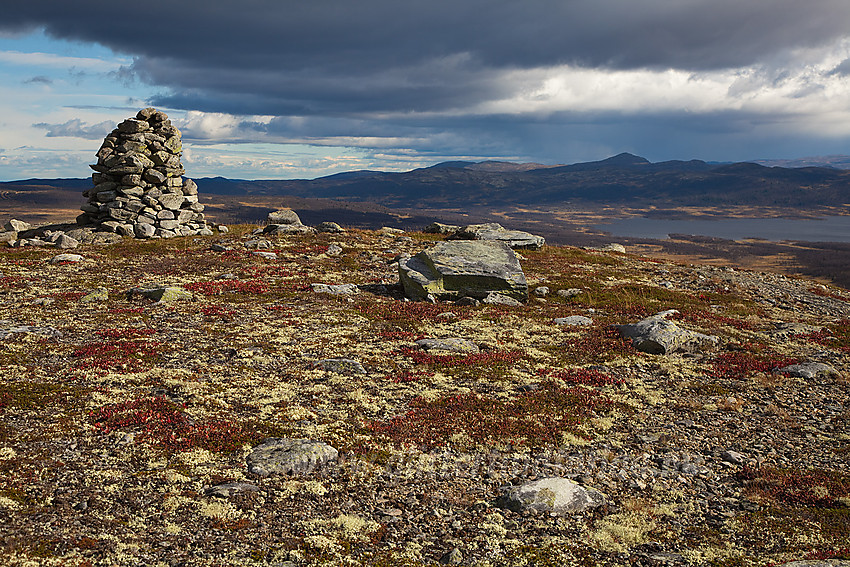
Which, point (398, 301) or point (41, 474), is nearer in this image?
point (41, 474)

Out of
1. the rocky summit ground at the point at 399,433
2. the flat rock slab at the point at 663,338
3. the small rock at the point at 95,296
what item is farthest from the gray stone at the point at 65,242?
the flat rock slab at the point at 663,338

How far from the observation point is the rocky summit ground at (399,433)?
32.1 feet

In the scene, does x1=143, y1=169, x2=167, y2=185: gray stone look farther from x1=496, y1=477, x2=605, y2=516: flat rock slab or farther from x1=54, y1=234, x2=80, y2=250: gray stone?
x1=496, y1=477, x2=605, y2=516: flat rock slab

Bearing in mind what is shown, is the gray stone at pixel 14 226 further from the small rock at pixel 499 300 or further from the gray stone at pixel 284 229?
the small rock at pixel 499 300

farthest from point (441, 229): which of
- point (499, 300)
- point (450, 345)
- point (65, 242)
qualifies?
point (450, 345)

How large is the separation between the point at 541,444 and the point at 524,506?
3450 mm

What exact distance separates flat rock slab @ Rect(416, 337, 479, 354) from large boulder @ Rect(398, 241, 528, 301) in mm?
9330

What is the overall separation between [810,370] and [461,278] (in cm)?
1807

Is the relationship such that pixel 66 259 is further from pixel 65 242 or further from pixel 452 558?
pixel 452 558

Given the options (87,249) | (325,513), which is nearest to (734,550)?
(325,513)

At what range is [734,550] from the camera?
387 inches

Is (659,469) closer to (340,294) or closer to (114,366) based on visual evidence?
(114,366)

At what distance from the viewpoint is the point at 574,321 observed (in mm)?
28109

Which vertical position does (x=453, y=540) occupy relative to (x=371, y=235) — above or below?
below
